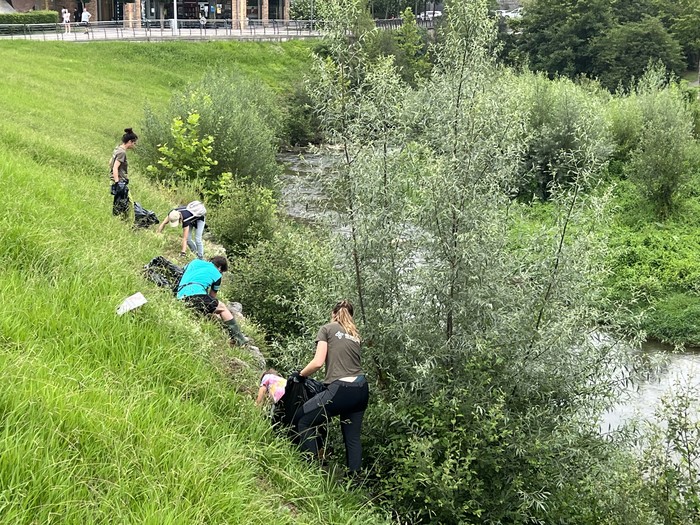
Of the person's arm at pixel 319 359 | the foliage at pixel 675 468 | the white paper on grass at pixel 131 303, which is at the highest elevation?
the white paper on grass at pixel 131 303

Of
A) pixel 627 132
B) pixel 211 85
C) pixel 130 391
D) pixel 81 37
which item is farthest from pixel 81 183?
pixel 81 37

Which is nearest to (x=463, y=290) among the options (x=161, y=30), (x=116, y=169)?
(x=116, y=169)

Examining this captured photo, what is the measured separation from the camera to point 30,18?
140 feet

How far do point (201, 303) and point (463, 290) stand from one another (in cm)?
331

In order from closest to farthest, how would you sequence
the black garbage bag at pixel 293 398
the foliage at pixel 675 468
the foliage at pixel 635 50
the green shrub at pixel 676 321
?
the black garbage bag at pixel 293 398, the foliage at pixel 675 468, the green shrub at pixel 676 321, the foliage at pixel 635 50

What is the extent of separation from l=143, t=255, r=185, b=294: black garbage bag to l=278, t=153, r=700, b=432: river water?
6.25 feet

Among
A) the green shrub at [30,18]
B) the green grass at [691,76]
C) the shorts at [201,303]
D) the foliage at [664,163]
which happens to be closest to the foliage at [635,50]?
the green grass at [691,76]

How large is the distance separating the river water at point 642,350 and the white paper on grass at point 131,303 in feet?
7.45

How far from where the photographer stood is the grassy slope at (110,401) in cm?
409

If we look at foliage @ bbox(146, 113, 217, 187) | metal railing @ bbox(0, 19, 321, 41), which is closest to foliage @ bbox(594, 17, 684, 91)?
metal railing @ bbox(0, 19, 321, 41)

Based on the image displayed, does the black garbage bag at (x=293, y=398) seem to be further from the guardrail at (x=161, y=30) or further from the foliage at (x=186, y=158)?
the guardrail at (x=161, y=30)

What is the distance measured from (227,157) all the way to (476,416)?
15079mm

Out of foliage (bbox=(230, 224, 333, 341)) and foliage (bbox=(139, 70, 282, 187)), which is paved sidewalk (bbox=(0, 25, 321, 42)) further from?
foliage (bbox=(230, 224, 333, 341))

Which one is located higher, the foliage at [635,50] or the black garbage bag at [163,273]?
the foliage at [635,50]
